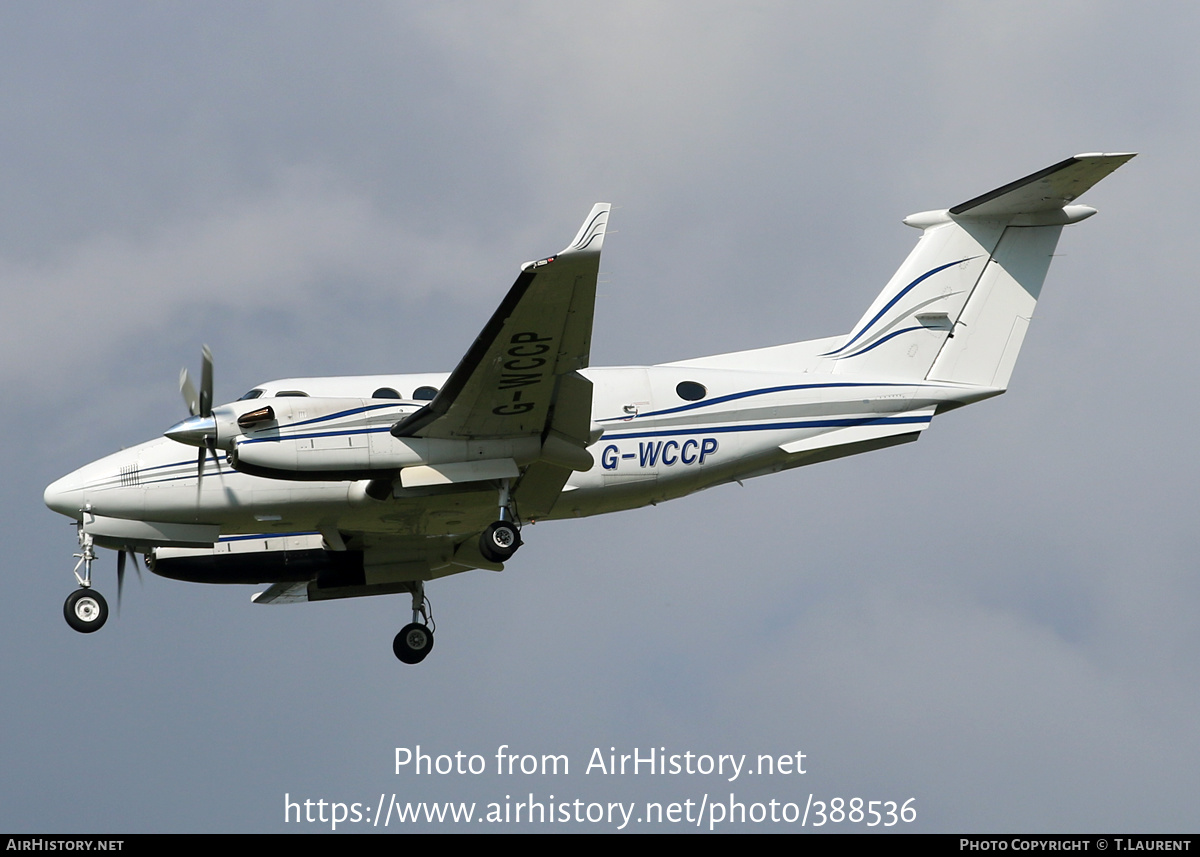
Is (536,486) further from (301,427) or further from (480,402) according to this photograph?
(301,427)

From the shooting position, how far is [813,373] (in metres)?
20.9

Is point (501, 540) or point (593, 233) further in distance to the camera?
point (501, 540)

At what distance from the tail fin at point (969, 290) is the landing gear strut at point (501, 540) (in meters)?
5.69

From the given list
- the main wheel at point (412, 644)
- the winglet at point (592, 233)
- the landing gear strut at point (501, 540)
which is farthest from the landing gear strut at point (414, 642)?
the winglet at point (592, 233)

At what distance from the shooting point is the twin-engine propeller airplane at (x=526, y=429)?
1772 centimetres

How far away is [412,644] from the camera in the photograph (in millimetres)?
22297

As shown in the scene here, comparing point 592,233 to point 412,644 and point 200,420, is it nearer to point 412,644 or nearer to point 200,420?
point 200,420

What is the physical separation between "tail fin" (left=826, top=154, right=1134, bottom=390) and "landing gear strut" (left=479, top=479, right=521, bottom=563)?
224 inches

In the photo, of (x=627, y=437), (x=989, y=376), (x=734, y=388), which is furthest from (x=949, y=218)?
(x=627, y=437)

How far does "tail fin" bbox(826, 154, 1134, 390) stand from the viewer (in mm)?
21531

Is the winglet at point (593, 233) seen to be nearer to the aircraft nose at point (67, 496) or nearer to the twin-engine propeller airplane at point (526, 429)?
the twin-engine propeller airplane at point (526, 429)

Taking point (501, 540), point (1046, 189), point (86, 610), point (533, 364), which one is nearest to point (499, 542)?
point (501, 540)

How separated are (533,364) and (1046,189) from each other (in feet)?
29.3

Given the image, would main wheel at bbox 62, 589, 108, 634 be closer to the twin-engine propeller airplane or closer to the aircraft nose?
the twin-engine propeller airplane
